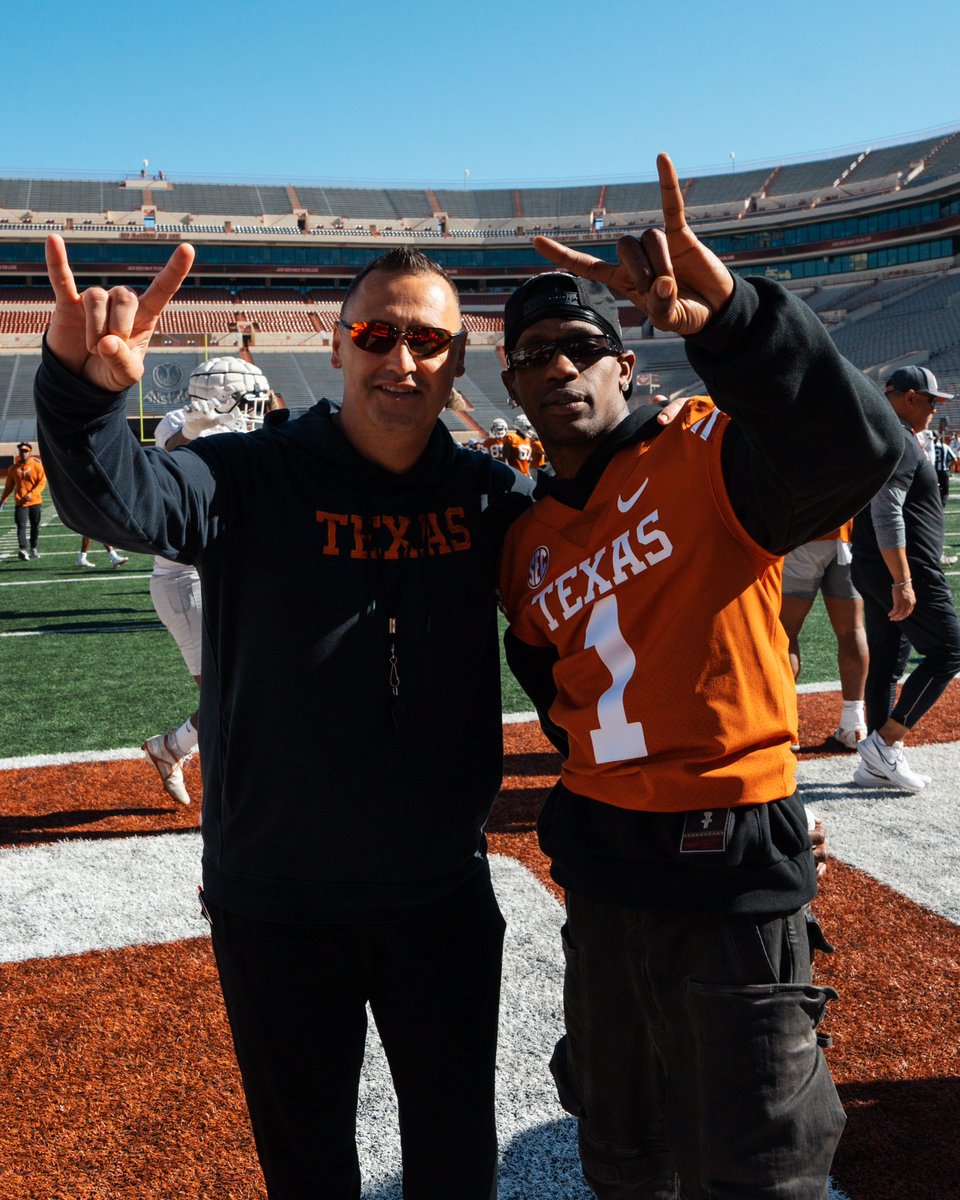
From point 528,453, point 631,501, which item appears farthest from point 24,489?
point 631,501

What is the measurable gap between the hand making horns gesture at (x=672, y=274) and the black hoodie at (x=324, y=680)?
2.03ft

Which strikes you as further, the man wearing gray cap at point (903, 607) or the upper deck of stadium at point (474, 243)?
the upper deck of stadium at point (474, 243)

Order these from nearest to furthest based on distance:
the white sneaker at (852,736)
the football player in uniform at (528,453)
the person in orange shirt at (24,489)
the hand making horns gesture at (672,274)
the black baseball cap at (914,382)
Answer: the hand making horns gesture at (672,274) → the black baseball cap at (914,382) → the white sneaker at (852,736) → the football player in uniform at (528,453) → the person in orange shirt at (24,489)

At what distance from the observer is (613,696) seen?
1.78m

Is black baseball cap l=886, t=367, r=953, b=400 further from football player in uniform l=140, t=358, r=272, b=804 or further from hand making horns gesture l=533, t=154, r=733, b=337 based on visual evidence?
hand making horns gesture l=533, t=154, r=733, b=337

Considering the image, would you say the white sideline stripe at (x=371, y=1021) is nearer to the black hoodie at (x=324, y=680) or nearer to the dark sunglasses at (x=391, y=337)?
the black hoodie at (x=324, y=680)

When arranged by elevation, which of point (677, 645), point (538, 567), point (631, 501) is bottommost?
point (677, 645)

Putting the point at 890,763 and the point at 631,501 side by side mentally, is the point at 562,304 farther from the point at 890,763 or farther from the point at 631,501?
the point at 890,763

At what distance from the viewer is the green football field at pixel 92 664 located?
6414 mm

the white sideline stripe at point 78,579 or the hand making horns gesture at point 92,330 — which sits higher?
the hand making horns gesture at point 92,330

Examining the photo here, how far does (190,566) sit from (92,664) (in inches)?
189

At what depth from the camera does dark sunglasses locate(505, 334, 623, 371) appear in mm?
2051

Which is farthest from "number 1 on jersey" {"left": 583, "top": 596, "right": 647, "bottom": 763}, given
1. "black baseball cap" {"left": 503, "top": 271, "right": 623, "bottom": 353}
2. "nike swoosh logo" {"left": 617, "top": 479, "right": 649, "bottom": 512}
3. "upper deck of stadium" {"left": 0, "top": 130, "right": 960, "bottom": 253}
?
"upper deck of stadium" {"left": 0, "top": 130, "right": 960, "bottom": 253}

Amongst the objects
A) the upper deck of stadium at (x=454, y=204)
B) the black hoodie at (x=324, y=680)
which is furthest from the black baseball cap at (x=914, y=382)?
the upper deck of stadium at (x=454, y=204)
